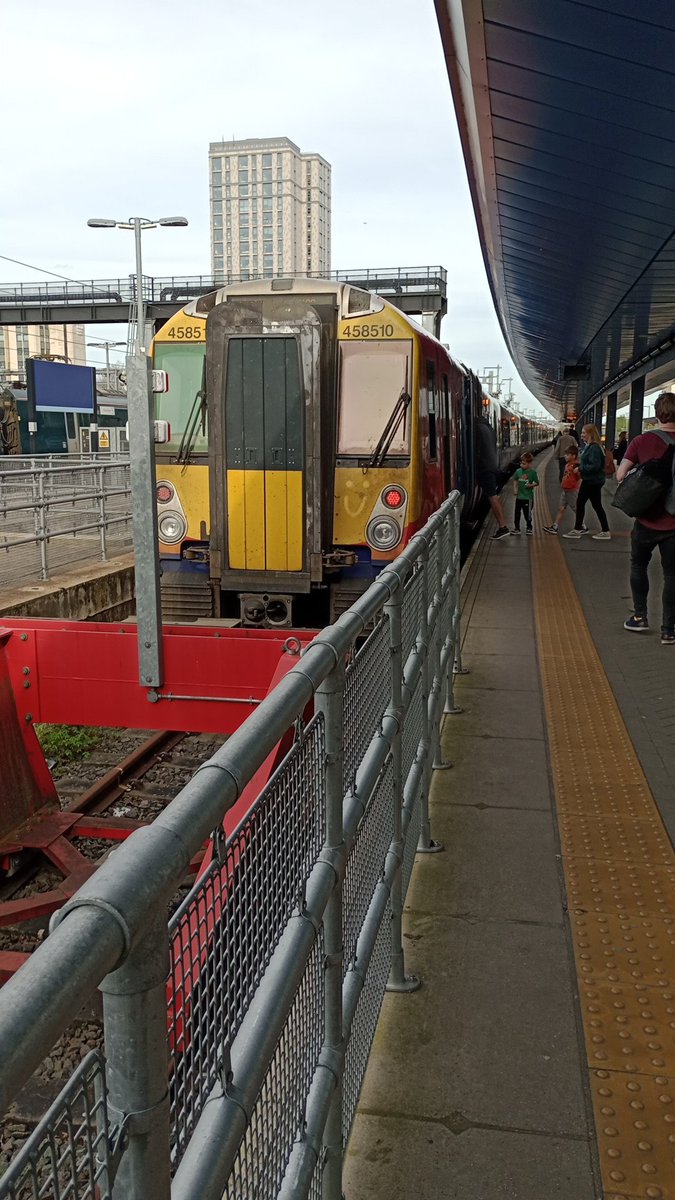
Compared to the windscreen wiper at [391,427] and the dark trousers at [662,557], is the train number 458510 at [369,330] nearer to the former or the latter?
the windscreen wiper at [391,427]

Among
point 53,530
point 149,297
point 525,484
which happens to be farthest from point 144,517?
point 149,297

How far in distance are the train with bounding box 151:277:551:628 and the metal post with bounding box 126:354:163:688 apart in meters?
1.96

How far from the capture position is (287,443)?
7.32m

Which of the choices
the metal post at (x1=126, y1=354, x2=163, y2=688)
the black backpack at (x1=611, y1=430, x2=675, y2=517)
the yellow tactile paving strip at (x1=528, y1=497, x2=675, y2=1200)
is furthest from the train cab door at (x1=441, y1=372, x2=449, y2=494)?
the metal post at (x1=126, y1=354, x2=163, y2=688)

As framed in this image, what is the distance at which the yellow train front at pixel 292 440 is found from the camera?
728 cm

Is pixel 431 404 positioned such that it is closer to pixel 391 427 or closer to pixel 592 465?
pixel 391 427

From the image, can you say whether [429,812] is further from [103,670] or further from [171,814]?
[171,814]

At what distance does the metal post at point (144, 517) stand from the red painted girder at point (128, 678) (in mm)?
130

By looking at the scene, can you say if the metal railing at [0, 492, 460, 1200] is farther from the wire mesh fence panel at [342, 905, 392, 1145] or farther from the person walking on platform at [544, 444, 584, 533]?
the person walking on platform at [544, 444, 584, 533]

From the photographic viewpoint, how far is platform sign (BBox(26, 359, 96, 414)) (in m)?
30.1

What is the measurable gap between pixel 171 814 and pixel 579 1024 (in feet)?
7.91

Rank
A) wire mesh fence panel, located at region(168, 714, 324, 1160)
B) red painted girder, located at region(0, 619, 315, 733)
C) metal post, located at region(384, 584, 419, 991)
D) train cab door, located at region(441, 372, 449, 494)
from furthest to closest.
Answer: train cab door, located at region(441, 372, 449, 494)
red painted girder, located at region(0, 619, 315, 733)
metal post, located at region(384, 584, 419, 991)
wire mesh fence panel, located at region(168, 714, 324, 1160)

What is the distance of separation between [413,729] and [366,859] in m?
1.22

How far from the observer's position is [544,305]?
20.3m
